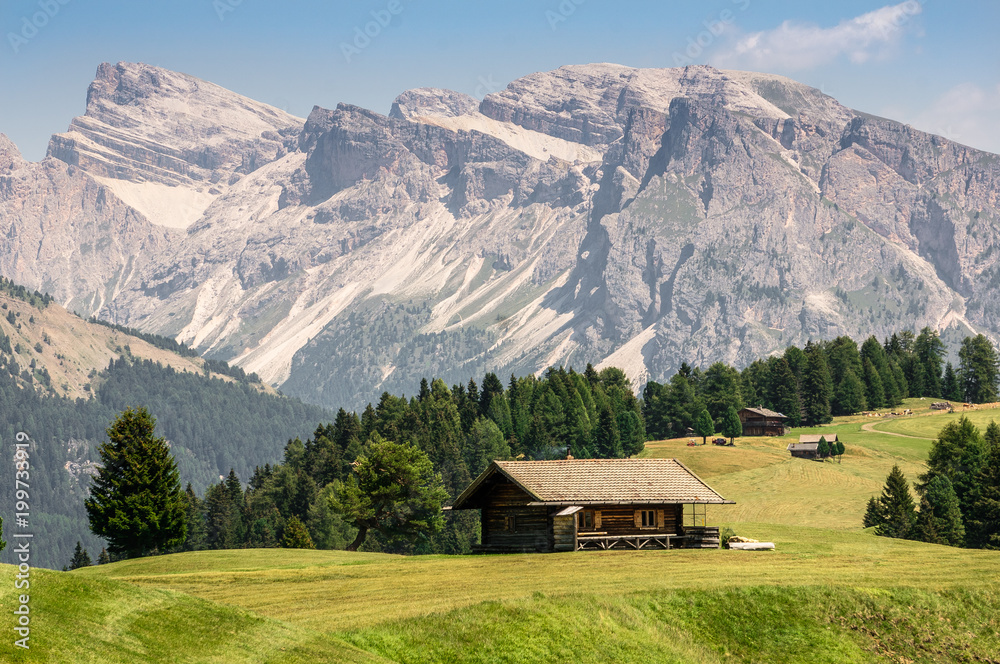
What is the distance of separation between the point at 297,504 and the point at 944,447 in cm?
8102

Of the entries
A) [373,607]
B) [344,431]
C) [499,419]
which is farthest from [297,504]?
[373,607]

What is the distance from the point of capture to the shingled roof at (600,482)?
65000mm

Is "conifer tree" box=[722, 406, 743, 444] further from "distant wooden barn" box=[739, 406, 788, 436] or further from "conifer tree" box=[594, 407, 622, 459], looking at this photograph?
"conifer tree" box=[594, 407, 622, 459]

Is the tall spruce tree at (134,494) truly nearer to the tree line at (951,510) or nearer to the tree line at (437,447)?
the tree line at (437,447)

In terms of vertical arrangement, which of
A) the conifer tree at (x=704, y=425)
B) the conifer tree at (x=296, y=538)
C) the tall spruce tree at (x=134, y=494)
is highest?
the conifer tree at (x=704, y=425)

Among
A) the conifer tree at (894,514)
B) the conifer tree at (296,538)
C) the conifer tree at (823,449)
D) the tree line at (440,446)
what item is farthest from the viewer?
the conifer tree at (823,449)

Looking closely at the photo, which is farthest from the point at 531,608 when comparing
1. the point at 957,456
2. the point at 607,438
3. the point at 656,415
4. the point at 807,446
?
the point at 656,415

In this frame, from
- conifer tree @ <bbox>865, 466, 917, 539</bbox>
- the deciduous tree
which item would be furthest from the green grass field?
conifer tree @ <bbox>865, 466, 917, 539</bbox>

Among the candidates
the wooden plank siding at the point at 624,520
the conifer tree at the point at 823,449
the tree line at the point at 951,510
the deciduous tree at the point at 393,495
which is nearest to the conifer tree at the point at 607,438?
the conifer tree at the point at 823,449

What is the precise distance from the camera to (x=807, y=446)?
162250mm

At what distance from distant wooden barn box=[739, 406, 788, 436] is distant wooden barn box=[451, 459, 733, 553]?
403 ft

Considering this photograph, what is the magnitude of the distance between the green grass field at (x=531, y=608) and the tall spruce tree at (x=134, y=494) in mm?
5893

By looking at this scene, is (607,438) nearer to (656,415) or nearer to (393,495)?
(656,415)

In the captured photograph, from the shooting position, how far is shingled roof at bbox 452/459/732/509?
65000 mm
